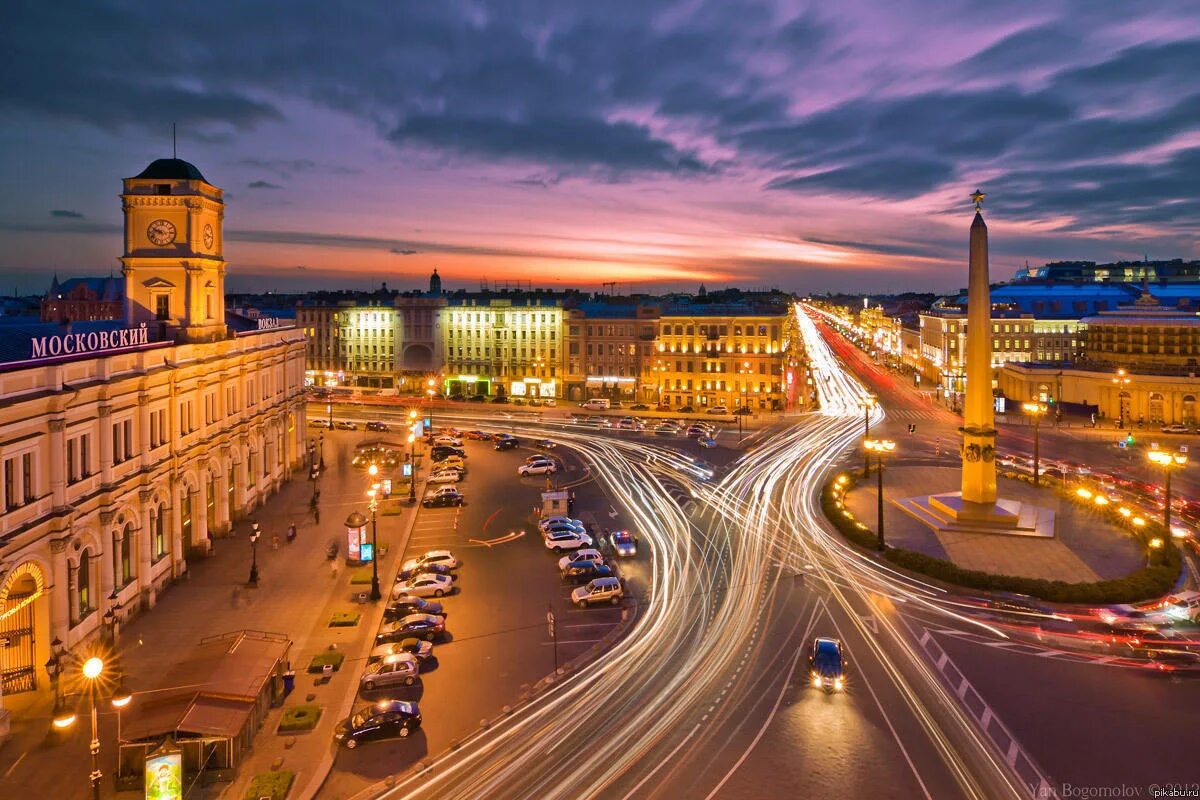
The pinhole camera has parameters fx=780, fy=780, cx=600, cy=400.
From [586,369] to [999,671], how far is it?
3080 inches

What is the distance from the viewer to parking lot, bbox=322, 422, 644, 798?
22250 mm

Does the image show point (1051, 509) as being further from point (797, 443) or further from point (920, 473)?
point (797, 443)

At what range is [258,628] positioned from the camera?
30344 millimetres

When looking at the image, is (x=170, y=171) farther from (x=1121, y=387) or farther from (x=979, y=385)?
(x=1121, y=387)

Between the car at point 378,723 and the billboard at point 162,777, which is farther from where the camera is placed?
the car at point 378,723

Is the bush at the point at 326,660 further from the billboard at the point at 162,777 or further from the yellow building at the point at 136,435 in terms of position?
the billboard at the point at 162,777

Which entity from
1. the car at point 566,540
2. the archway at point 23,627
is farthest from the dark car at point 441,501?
the archway at point 23,627

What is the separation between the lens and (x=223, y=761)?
68.1 ft

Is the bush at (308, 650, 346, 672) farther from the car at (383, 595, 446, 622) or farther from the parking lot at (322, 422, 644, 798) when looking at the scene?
the car at (383, 595, 446, 622)

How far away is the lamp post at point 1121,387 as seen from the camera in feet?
278

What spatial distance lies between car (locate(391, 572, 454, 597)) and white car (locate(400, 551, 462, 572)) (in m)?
2.11

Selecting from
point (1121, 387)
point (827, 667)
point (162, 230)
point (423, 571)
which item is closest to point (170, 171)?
point (162, 230)

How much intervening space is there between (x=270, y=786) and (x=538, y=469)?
135 ft

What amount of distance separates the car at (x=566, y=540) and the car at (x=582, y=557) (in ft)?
4.55
